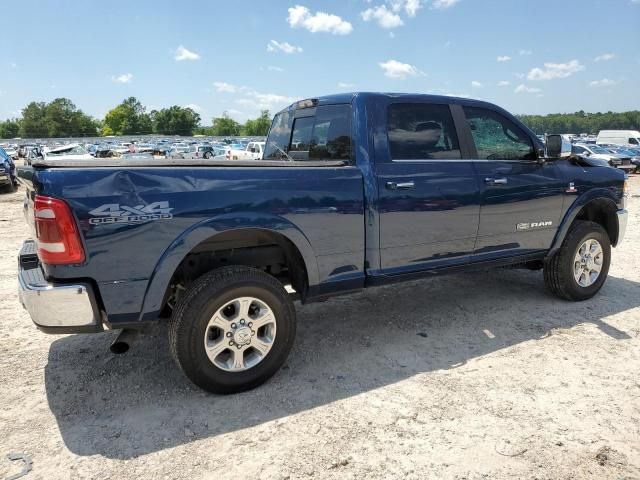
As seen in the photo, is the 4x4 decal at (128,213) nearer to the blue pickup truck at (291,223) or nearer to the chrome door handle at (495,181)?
A: the blue pickup truck at (291,223)

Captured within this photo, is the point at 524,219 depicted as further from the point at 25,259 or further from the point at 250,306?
the point at 25,259

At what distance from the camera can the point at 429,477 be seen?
7.73ft

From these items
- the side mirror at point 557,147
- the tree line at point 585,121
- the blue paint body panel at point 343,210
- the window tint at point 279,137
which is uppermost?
the tree line at point 585,121

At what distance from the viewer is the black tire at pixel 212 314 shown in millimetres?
2893

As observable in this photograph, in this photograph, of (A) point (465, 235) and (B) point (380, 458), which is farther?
(A) point (465, 235)

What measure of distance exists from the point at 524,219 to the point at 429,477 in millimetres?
2705

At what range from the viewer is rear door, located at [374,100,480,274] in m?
3.51

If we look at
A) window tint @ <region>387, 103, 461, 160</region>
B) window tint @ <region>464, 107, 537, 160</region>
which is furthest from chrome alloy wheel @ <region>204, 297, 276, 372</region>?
window tint @ <region>464, 107, 537, 160</region>

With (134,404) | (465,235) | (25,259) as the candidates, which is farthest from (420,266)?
(25,259)

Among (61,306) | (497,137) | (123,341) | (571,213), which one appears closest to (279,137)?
(497,137)

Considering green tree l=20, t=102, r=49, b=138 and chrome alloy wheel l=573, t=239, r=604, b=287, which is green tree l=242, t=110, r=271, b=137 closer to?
green tree l=20, t=102, r=49, b=138

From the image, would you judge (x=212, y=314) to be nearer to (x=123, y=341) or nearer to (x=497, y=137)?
(x=123, y=341)

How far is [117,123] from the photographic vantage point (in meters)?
154

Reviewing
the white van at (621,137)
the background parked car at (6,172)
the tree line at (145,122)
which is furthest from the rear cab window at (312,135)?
the tree line at (145,122)
